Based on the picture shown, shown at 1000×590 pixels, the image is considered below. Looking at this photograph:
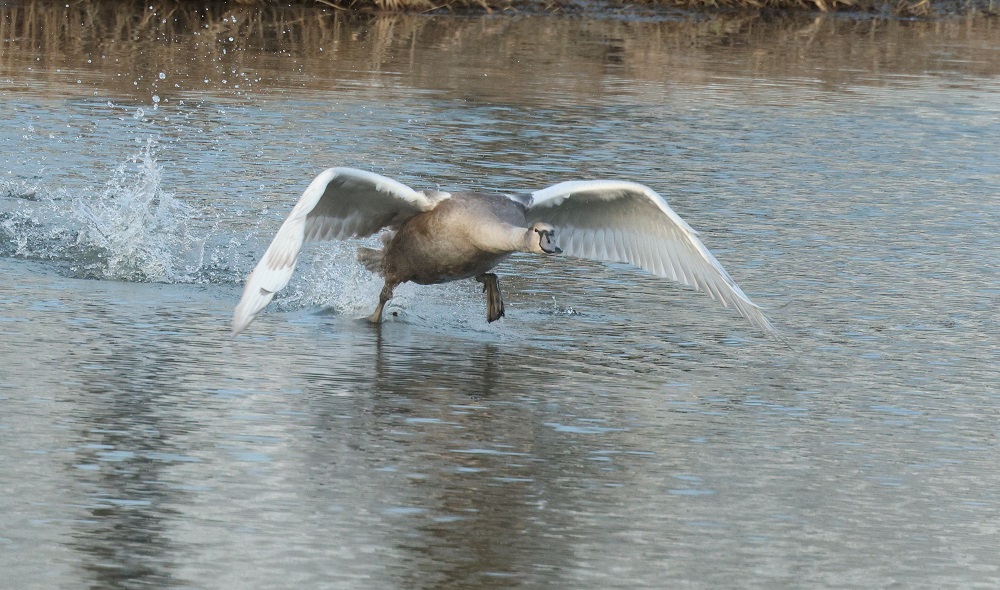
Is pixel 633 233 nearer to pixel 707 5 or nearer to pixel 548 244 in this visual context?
pixel 548 244

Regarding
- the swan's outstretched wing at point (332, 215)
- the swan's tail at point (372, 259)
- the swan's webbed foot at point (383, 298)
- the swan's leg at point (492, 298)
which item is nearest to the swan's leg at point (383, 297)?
the swan's webbed foot at point (383, 298)

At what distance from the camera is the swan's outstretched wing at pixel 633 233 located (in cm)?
886

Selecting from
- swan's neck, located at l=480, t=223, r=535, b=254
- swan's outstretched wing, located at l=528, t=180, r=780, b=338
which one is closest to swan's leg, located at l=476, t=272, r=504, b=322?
swan's outstretched wing, located at l=528, t=180, r=780, b=338

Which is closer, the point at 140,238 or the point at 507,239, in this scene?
the point at 507,239

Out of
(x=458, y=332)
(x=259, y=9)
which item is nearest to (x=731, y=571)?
(x=458, y=332)

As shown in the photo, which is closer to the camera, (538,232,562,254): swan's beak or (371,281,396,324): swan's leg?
(538,232,562,254): swan's beak

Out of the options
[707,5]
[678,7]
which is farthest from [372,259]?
[707,5]

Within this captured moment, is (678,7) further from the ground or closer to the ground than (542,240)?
further from the ground

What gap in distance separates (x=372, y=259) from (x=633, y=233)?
1431mm

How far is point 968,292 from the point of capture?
10453 mm

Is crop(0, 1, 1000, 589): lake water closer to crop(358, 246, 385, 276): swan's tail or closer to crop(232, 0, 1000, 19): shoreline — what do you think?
crop(358, 246, 385, 276): swan's tail

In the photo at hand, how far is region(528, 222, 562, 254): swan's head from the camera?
27.6 feet

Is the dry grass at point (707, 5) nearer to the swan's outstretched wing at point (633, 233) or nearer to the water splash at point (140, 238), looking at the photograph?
the water splash at point (140, 238)

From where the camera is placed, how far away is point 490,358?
344 inches
